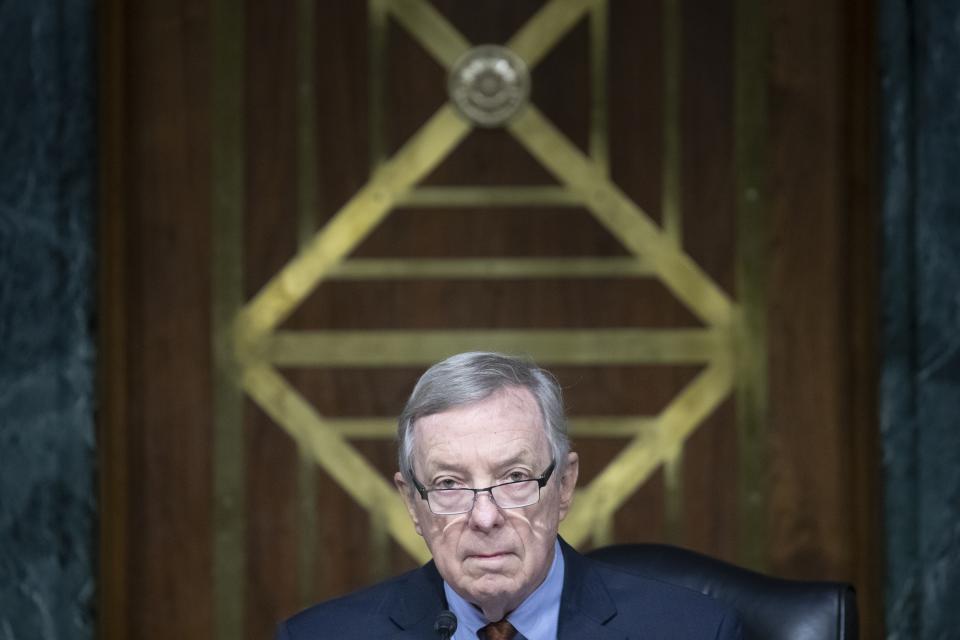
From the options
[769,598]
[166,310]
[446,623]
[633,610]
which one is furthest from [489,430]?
[166,310]

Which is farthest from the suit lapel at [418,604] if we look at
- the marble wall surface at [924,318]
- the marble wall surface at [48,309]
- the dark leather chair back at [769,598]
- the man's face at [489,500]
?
the marble wall surface at [924,318]

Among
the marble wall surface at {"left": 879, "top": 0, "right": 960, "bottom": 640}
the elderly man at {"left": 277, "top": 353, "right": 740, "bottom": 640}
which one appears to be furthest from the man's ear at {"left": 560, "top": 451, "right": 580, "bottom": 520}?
the marble wall surface at {"left": 879, "top": 0, "right": 960, "bottom": 640}

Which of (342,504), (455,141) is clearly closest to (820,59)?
(455,141)

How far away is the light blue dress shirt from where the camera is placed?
1.95 meters

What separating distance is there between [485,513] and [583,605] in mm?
268

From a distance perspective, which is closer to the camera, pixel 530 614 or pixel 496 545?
pixel 496 545

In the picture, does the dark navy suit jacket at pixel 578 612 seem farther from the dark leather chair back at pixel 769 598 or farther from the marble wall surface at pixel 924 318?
the marble wall surface at pixel 924 318

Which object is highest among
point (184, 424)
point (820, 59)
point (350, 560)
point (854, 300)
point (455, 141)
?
point (820, 59)

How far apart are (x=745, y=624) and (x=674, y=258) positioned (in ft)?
3.92

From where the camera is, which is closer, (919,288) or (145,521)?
(919,288)

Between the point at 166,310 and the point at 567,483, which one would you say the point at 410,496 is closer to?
the point at 567,483

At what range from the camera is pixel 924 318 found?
2912 mm

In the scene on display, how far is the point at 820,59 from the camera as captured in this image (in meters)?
3.14

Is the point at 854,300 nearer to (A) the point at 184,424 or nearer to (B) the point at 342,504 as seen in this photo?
(B) the point at 342,504
